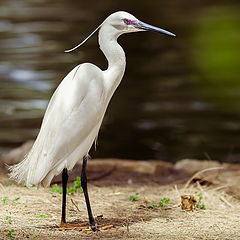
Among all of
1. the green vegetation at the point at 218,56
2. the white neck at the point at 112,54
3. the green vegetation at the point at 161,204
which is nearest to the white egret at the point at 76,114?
the white neck at the point at 112,54

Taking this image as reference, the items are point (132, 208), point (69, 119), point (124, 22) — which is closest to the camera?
point (69, 119)

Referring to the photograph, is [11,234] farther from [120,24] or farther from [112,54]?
[120,24]

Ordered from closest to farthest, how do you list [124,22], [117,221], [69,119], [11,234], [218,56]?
1. [11,234]
2. [69,119]
3. [124,22]
4. [117,221]
5. [218,56]

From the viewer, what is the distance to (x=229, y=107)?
35.4 ft

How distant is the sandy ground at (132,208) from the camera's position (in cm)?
445

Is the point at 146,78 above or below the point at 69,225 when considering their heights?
below

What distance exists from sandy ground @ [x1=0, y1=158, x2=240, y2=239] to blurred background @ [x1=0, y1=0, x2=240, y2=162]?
67.9 inches

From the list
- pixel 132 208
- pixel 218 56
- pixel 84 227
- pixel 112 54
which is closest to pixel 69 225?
pixel 84 227

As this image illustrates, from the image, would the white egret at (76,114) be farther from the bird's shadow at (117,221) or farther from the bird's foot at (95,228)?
the bird's shadow at (117,221)

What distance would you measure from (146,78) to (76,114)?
26.0 ft

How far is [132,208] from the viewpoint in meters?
5.39

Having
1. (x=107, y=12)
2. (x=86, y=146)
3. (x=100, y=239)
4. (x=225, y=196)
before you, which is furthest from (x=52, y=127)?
(x=107, y=12)

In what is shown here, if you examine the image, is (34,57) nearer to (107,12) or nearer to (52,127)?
(107,12)

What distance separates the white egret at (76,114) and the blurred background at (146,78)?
12.8 feet
